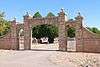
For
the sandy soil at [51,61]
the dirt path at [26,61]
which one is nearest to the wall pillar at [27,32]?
the sandy soil at [51,61]

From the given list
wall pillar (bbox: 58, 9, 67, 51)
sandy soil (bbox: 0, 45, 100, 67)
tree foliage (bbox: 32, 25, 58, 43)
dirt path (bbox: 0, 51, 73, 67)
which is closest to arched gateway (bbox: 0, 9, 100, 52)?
wall pillar (bbox: 58, 9, 67, 51)

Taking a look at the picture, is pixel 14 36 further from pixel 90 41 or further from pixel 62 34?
pixel 90 41

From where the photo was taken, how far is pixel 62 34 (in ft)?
107

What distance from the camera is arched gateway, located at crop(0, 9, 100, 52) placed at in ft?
101

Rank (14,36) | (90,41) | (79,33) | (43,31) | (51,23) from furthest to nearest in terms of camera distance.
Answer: (43,31)
(14,36)
(51,23)
(79,33)
(90,41)

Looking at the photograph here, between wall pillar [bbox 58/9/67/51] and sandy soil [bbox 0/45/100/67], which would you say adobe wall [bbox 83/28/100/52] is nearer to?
wall pillar [bbox 58/9/67/51]

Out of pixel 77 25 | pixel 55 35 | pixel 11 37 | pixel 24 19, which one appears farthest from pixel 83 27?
pixel 55 35

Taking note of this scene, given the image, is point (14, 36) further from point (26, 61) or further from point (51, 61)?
point (51, 61)

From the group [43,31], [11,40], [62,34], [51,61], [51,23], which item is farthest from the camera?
[43,31]

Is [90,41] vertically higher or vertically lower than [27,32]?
lower

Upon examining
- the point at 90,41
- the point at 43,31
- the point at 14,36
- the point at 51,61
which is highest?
the point at 43,31

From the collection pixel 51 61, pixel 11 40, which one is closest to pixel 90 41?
pixel 51 61

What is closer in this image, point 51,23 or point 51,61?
point 51,61

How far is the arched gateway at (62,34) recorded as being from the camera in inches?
1211
